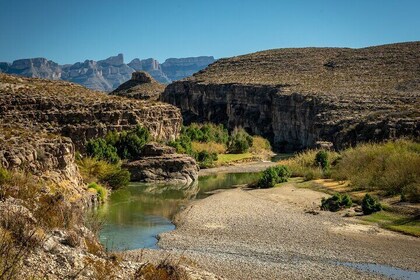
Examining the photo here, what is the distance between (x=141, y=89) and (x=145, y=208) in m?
105

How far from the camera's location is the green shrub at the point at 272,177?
4718cm

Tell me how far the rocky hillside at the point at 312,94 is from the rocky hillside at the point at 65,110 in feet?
89.0

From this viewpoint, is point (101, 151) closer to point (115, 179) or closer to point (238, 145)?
point (115, 179)

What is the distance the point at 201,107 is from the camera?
121 m

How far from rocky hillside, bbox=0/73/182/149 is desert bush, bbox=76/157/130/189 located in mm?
10703

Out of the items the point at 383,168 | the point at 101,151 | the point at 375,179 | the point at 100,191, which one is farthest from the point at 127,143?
the point at 383,168

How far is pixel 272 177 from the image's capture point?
1868 inches

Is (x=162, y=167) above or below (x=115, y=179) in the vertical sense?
below

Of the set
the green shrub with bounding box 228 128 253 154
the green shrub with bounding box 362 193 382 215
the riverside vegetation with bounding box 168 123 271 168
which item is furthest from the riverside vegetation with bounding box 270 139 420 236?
the green shrub with bounding box 228 128 253 154

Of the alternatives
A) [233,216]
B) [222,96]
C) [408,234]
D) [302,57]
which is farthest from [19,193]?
[302,57]

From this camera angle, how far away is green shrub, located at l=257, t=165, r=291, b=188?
155 feet

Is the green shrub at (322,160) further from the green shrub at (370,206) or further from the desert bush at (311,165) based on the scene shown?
the green shrub at (370,206)

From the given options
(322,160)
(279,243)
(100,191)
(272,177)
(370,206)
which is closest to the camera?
(279,243)

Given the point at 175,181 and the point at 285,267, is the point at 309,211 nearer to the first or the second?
the point at 285,267
